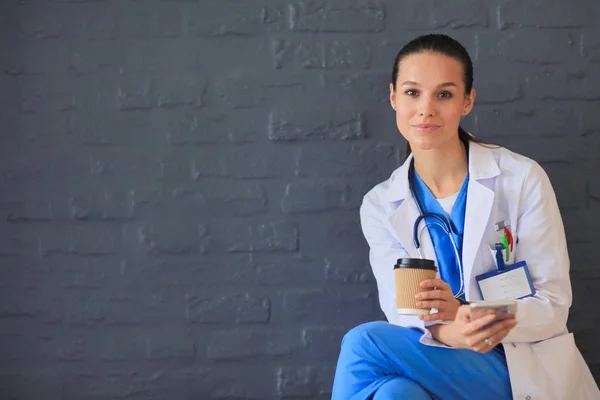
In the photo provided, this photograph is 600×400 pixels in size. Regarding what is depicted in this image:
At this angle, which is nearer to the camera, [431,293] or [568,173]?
[431,293]

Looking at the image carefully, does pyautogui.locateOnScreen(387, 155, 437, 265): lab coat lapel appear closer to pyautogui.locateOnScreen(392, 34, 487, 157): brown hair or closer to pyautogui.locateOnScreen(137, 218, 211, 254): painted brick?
pyautogui.locateOnScreen(392, 34, 487, 157): brown hair

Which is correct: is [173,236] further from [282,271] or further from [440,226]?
[440,226]

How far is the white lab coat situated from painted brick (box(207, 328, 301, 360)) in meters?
0.43

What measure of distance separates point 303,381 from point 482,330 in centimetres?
87

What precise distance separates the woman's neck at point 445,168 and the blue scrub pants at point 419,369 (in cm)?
46

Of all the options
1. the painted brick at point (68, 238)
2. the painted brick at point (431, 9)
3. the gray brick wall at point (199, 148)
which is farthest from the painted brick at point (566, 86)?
the painted brick at point (68, 238)

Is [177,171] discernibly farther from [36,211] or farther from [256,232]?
[36,211]

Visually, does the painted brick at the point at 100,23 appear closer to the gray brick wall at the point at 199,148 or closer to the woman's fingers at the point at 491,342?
the gray brick wall at the point at 199,148

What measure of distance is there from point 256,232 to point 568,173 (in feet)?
3.16

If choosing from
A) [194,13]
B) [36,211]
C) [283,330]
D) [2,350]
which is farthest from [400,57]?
[2,350]

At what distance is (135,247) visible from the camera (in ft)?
7.46

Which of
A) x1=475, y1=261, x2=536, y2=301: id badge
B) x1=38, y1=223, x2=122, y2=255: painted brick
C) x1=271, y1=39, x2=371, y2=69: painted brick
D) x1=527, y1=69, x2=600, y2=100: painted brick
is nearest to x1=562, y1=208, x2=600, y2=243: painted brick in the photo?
x1=527, y1=69, x2=600, y2=100: painted brick

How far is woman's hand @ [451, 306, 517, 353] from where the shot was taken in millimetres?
1548

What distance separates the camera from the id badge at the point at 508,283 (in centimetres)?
177
